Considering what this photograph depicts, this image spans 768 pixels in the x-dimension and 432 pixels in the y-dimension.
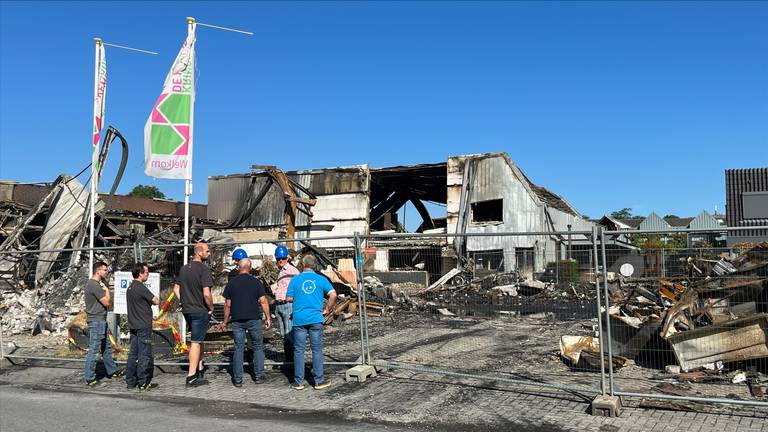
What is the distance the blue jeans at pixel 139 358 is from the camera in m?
9.04

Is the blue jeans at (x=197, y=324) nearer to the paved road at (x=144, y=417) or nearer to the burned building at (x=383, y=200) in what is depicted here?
the paved road at (x=144, y=417)

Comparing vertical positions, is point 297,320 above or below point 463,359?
above

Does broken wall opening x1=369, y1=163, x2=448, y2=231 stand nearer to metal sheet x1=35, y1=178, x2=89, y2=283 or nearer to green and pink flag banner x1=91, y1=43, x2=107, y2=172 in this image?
metal sheet x1=35, y1=178, x2=89, y2=283

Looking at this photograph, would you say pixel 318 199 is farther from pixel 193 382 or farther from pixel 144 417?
pixel 144 417

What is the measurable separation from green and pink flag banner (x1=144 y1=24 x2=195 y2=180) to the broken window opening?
2058cm

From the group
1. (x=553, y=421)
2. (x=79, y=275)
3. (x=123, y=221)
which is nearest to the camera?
(x=553, y=421)

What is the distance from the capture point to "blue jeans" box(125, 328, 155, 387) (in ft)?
29.7

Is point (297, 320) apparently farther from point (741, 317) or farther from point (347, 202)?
point (347, 202)

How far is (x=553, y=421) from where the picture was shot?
22.0ft

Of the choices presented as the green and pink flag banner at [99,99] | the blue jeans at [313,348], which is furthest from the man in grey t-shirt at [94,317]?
the green and pink flag banner at [99,99]

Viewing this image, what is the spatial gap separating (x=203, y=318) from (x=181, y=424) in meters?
2.18

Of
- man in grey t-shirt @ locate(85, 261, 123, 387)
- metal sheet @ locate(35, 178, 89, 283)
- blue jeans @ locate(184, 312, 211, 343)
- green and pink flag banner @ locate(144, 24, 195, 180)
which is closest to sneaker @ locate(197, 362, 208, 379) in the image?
blue jeans @ locate(184, 312, 211, 343)

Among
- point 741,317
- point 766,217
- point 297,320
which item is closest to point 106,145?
point 297,320

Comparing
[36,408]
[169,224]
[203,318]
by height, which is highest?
[169,224]
